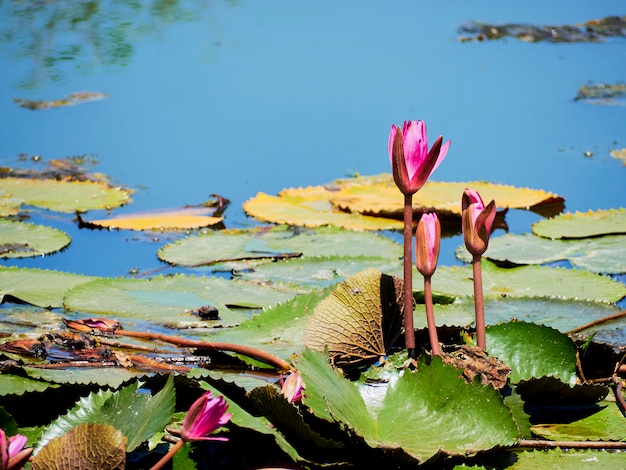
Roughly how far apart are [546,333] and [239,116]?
3.31 meters

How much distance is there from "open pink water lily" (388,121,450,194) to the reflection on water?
4524 mm

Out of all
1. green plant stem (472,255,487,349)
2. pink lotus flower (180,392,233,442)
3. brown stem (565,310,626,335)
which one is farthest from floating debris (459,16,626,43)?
pink lotus flower (180,392,233,442)

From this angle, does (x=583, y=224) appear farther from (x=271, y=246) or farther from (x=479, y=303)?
(x=479, y=303)

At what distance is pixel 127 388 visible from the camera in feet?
3.94

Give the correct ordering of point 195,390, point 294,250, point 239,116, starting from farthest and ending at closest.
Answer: point 239,116, point 294,250, point 195,390

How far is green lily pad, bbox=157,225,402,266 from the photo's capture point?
2.82 metres

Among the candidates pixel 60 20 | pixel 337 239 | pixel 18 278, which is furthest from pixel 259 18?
pixel 18 278

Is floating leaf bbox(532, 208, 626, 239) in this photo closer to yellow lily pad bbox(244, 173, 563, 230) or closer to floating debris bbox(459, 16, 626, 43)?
yellow lily pad bbox(244, 173, 563, 230)

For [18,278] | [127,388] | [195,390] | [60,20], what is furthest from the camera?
[60,20]

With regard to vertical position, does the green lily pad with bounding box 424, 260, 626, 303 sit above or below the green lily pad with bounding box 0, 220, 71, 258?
above

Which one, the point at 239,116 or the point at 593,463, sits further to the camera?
the point at 239,116

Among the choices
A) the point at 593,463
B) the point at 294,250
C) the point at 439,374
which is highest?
the point at 439,374

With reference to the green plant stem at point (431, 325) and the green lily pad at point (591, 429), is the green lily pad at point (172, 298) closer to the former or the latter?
the green plant stem at point (431, 325)

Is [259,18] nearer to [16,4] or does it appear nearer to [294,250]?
[16,4]
